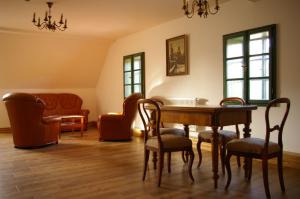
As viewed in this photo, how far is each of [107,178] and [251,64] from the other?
2.67m

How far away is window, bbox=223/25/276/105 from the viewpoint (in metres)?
4.10

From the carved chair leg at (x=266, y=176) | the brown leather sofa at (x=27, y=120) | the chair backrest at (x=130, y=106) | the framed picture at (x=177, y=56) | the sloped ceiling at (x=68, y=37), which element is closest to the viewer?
the carved chair leg at (x=266, y=176)

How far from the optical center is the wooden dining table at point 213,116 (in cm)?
302

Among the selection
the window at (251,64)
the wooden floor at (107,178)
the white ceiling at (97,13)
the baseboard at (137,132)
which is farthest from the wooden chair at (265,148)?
the baseboard at (137,132)

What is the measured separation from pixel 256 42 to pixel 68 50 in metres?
5.18

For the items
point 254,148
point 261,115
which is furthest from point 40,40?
point 254,148

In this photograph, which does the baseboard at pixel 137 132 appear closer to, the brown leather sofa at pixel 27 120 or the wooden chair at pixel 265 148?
the brown leather sofa at pixel 27 120

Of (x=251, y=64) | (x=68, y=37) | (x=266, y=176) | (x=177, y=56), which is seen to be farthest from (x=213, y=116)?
(x=68, y=37)

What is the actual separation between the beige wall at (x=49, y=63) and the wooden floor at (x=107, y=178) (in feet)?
10.2

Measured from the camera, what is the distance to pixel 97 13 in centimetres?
531

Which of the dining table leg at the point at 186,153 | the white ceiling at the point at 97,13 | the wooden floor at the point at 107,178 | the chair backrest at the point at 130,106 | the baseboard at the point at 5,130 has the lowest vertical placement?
the baseboard at the point at 5,130

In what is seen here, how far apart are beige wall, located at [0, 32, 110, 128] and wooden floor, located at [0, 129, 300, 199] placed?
3123 millimetres

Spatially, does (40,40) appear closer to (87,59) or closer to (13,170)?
(87,59)

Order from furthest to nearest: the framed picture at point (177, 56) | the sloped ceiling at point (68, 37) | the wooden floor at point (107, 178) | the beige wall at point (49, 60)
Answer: the beige wall at point (49, 60) < the framed picture at point (177, 56) < the sloped ceiling at point (68, 37) < the wooden floor at point (107, 178)
